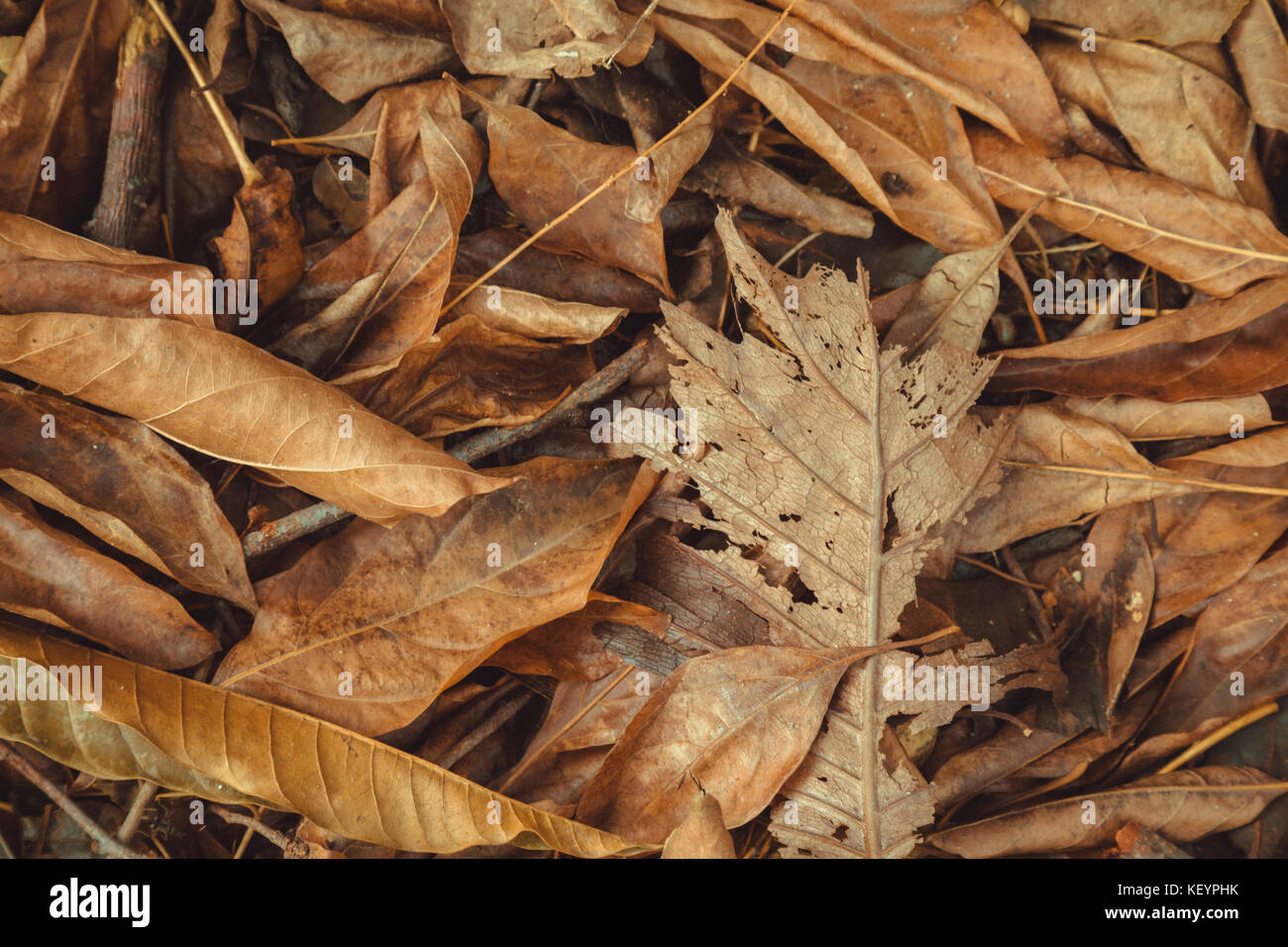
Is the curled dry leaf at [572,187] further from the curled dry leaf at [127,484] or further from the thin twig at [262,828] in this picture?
the thin twig at [262,828]

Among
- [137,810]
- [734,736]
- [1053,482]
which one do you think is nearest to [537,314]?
[734,736]

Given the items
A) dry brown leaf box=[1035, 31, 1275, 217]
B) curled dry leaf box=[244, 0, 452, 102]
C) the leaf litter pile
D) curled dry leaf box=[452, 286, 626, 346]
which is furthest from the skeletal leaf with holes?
curled dry leaf box=[244, 0, 452, 102]

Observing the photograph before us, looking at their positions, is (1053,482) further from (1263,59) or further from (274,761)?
(274,761)

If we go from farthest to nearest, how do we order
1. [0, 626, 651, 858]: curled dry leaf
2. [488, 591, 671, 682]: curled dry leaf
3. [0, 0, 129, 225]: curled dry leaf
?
[488, 591, 671, 682]: curled dry leaf → [0, 0, 129, 225]: curled dry leaf → [0, 626, 651, 858]: curled dry leaf

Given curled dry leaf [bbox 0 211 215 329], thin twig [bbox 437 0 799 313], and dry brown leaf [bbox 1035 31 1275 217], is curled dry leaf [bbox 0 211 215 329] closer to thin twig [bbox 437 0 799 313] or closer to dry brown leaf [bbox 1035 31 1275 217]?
thin twig [bbox 437 0 799 313]

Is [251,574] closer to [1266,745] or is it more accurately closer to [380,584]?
[380,584]

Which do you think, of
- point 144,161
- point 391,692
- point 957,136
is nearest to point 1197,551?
point 957,136
